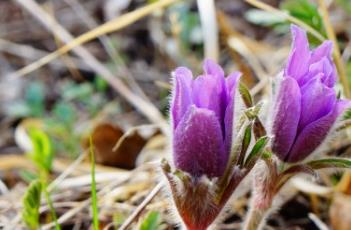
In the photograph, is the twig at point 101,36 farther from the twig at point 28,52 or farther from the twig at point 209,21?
the twig at point 209,21

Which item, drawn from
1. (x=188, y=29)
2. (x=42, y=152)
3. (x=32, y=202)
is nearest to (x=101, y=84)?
(x=188, y=29)

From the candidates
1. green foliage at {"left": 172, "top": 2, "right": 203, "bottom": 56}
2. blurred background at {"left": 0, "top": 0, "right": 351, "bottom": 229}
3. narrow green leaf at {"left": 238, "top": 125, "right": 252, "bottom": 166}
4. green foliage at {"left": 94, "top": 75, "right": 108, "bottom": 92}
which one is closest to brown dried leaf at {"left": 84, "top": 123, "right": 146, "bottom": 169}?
blurred background at {"left": 0, "top": 0, "right": 351, "bottom": 229}

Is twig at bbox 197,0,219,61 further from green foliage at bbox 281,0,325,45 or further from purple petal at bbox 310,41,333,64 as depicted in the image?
purple petal at bbox 310,41,333,64

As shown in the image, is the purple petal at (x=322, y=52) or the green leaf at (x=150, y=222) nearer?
the purple petal at (x=322, y=52)

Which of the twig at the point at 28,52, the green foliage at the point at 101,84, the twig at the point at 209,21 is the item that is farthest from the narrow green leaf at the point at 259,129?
the twig at the point at 28,52

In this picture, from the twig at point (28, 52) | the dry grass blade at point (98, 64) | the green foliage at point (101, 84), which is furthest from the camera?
the twig at point (28, 52)

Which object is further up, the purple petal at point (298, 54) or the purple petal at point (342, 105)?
the purple petal at point (298, 54)

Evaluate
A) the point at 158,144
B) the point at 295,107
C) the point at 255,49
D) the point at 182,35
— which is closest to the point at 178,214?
the point at 295,107

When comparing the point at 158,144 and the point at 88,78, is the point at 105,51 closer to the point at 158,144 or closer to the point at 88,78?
the point at 88,78
